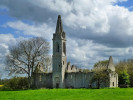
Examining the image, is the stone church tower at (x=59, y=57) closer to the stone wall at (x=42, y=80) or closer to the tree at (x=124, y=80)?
the stone wall at (x=42, y=80)

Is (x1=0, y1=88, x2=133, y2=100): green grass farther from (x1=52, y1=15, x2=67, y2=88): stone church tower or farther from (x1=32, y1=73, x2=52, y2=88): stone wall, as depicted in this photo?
(x1=32, y1=73, x2=52, y2=88): stone wall

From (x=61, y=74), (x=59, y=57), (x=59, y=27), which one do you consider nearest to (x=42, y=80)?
(x=61, y=74)

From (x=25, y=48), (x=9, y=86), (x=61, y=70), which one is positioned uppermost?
(x=25, y=48)

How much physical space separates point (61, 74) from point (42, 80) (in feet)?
20.6

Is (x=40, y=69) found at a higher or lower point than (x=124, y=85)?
higher

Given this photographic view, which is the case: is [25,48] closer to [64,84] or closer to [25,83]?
[25,83]

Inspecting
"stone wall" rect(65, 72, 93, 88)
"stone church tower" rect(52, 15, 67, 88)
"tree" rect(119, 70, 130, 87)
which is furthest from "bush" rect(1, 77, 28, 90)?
"tree" rect(119, 70, 130, 87)

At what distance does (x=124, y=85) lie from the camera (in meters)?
53.5

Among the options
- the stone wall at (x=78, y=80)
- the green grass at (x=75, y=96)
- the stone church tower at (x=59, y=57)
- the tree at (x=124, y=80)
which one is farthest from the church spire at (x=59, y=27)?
the green grass at (x=75, y=96)

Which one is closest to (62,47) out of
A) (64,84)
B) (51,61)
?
(51,61)

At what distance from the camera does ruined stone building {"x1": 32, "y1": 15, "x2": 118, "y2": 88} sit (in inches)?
2068

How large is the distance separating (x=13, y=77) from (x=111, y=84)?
23.8 metres

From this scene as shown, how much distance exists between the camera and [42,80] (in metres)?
58.4

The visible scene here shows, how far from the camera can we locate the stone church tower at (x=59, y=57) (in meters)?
55.8
